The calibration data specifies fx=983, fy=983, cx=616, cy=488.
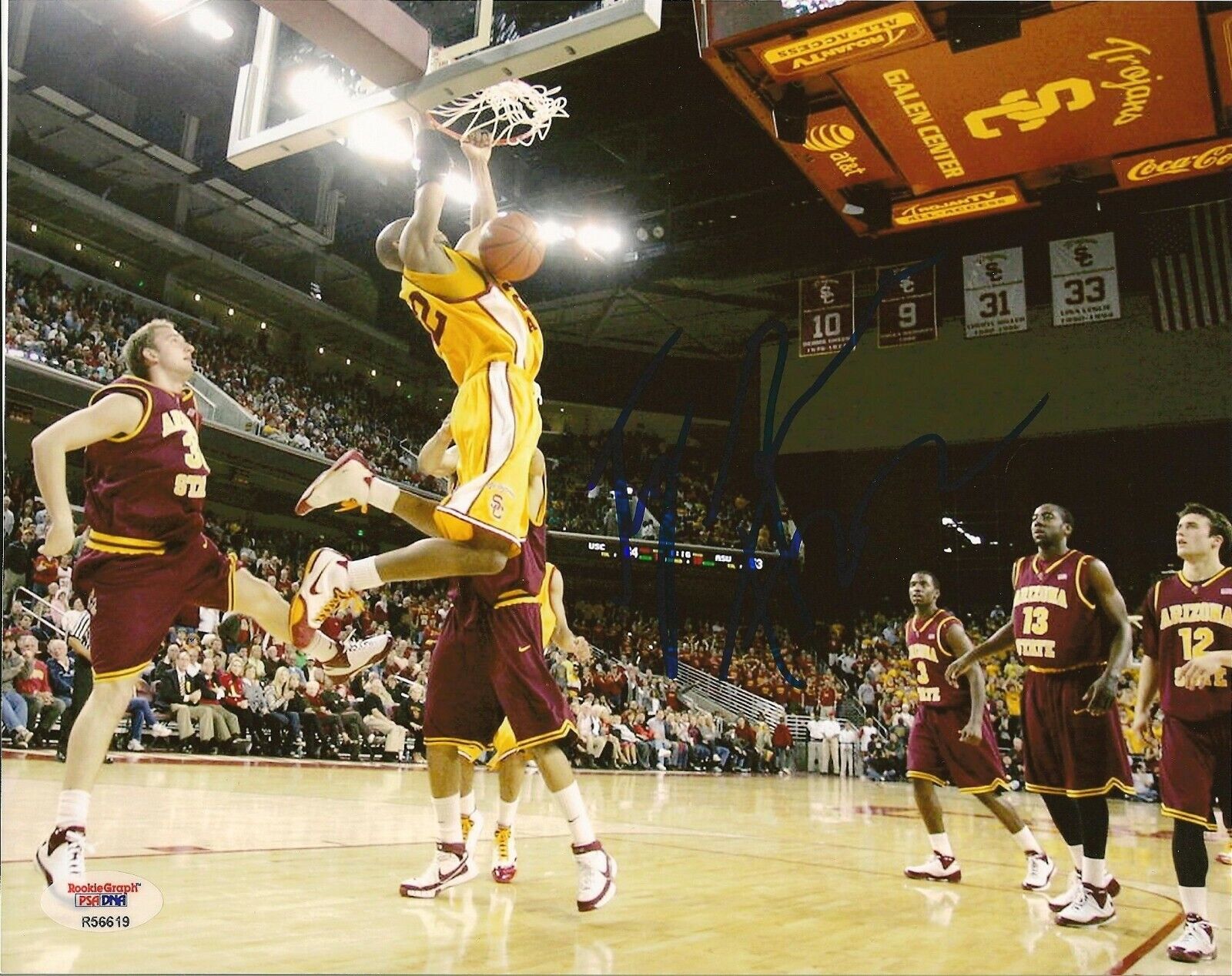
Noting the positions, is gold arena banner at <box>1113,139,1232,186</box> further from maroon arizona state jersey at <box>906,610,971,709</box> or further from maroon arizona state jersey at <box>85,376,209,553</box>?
maroon arizona state jersey at <box>85,376,209,553</box>

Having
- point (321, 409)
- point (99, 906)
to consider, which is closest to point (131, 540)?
point (99, 906)

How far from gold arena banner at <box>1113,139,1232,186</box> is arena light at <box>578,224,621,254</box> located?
790cm

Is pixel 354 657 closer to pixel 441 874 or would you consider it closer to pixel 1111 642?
pixel 441 874

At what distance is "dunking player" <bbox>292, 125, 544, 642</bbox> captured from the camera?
3.57 meters

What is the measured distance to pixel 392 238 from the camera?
3916 millimetres

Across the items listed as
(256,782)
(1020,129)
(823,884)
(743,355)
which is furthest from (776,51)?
(743,355)

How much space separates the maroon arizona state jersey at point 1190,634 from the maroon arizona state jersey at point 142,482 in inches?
155

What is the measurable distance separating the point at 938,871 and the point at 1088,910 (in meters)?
1.18

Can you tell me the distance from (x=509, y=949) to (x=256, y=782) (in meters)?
6.49

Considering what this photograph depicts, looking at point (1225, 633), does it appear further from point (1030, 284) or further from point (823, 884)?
point (1030, 284)

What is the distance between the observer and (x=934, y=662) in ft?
19.8

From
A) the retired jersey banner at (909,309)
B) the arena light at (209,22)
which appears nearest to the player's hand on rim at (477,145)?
the arena light at (209,22)

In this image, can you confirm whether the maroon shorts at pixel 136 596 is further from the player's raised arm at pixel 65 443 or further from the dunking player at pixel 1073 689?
the dunking player at pixel 1073 689
